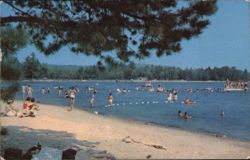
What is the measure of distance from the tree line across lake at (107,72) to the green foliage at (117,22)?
34 centimetres

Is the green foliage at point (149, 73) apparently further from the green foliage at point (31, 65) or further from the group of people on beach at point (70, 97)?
the group of people on beach at point (70, 97)

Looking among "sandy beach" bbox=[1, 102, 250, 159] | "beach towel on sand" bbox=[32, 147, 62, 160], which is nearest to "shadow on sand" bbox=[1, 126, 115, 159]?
"sandy beach" bbox=[1, 102, 250, 159]

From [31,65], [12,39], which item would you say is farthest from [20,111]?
[12,39]

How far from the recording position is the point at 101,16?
190 inches

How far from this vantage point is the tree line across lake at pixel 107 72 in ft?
17.0

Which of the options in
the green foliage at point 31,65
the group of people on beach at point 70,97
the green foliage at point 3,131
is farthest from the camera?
the group of people on beach at point 70,97

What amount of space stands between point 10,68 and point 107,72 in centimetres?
104

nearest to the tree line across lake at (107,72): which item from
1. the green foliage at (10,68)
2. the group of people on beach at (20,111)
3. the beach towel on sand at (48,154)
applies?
the green foliage at (10,68)

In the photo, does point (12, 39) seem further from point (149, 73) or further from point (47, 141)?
point (149, 73)

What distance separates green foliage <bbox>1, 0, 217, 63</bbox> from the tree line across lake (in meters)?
0.34

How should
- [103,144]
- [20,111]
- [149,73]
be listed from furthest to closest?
[20,111], [103,144], [149,73]

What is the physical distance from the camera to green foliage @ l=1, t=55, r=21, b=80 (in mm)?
5082

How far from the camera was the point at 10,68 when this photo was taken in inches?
202

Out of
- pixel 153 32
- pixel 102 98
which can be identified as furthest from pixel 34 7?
pixel 102 98
